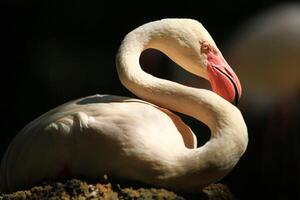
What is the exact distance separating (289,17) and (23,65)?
5.08 feet

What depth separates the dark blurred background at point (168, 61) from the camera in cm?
287

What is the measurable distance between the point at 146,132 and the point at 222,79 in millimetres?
413

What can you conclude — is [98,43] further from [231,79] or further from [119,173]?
[119,173]

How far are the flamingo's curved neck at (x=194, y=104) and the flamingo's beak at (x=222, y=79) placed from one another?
0.09 metres

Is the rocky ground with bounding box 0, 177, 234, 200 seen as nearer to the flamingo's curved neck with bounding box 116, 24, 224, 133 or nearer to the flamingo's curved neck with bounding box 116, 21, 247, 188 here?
the flamingo's curved neck with bounding box 116, 21, 247, 188

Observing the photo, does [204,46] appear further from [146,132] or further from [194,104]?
[146,132]

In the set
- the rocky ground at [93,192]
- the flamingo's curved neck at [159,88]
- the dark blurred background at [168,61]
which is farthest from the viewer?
the dark blurred background at [168,61]

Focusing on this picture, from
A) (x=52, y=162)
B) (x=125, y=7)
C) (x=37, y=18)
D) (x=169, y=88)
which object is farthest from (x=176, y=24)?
(x=37, y=18)

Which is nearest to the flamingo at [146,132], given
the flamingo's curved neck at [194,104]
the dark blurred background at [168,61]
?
the flamingo's curved neck at [194,104]

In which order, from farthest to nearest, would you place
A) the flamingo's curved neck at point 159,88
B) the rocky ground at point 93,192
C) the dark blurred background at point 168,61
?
the dark blurred background at point 168,61 → the flamingo's curved neck at point 159,88 → the rocky ground at point 93,192

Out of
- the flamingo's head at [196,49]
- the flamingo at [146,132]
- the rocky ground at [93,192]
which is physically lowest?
the rocky ground at [93,192]

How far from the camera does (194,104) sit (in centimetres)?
232

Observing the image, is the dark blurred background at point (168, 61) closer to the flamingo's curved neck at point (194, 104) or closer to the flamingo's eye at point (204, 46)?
the flamingo's eye at point (204, 46)

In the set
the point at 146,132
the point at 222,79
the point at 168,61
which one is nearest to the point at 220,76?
the point at 222,79
